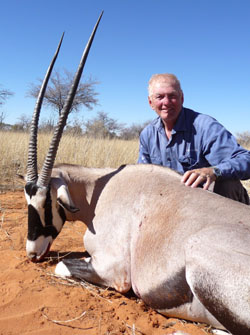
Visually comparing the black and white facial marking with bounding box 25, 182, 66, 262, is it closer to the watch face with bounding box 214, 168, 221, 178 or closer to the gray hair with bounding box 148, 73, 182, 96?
the watch face with bounding box 214, 168, 221, 178

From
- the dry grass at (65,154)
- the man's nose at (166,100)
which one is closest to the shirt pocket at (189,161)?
the man's nose at (166,100)

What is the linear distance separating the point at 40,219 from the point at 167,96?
2063 millimetres

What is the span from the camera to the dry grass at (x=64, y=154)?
7.14m

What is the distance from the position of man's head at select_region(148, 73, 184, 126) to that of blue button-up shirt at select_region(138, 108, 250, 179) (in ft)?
0.35

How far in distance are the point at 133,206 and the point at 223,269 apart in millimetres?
1071

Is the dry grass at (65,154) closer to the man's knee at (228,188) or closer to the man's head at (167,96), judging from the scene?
the man's head at (167,96)

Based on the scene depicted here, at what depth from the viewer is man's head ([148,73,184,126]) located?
366 cm

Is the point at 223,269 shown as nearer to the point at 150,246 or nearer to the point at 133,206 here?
the point at 150,246

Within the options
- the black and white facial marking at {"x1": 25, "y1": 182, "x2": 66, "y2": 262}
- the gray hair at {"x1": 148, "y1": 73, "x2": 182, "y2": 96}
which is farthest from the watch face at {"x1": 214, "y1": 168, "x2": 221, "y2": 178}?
the black and white facial marking at {"x1": 25, "y1": 182, "x2": 66, "y2": 262}

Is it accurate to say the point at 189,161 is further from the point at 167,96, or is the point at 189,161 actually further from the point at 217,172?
the point at 167,96

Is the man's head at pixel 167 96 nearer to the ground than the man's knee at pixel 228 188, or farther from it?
farther from it

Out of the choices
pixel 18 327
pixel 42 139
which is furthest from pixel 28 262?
pixel 42 139

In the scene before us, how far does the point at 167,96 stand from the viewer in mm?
3658

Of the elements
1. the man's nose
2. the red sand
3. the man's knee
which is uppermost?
the man's nose
